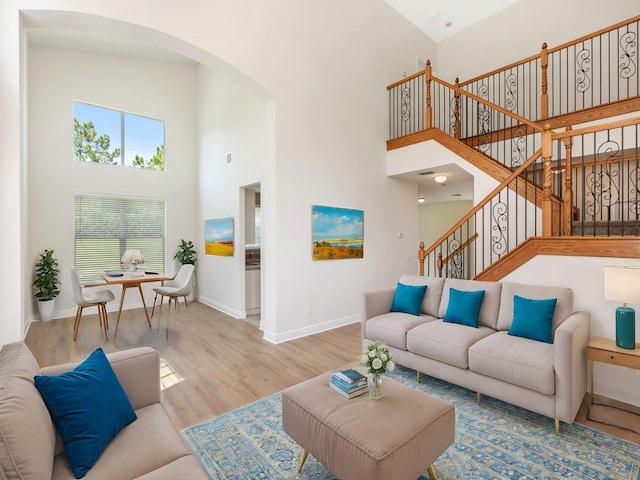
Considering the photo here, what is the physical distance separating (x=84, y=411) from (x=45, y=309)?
568cm

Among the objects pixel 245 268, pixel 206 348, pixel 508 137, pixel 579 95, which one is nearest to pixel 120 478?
pixel 206 348

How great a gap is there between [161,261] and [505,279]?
6.67 meters

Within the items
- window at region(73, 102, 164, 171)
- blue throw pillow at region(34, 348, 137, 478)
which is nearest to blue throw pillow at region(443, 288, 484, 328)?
blue throw pillow at region(34, 348, 137, 478)

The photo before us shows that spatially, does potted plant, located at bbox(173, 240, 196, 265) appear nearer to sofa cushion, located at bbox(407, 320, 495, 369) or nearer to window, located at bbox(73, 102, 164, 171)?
window, located at bbox(73, 102, 164, 171)

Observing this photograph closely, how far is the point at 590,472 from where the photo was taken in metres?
2.04

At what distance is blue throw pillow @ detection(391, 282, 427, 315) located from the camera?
3811mm

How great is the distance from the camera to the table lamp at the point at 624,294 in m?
2.51

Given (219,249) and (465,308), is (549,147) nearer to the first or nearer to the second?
(465,308)

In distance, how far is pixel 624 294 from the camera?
2553 mm

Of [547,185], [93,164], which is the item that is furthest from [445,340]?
[93,164]

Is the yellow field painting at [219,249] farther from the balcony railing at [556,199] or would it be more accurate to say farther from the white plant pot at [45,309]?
the balcony railing at [556,199]

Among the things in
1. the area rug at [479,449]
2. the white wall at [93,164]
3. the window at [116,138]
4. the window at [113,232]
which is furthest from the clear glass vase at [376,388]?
the window at [116,138]

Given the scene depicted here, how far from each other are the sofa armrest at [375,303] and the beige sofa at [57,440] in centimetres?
234

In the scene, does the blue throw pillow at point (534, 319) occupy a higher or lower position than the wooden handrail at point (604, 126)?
lower
